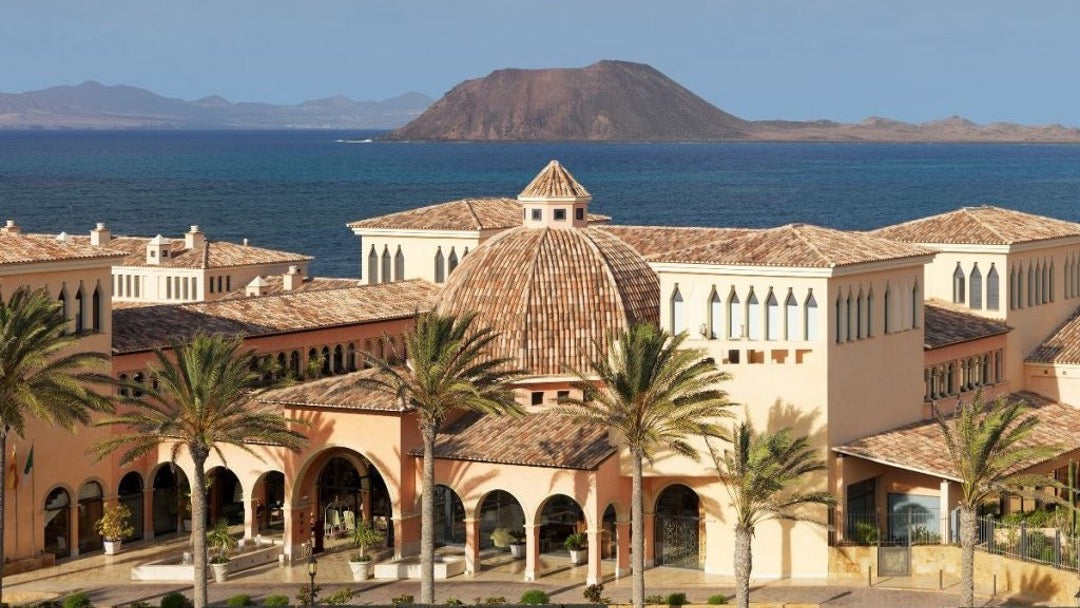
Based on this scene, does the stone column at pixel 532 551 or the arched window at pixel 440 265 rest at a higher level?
the arched window at pixel 440 265

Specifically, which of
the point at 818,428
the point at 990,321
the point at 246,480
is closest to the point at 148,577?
the point at 246,480

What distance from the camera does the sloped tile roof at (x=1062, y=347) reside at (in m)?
75.8

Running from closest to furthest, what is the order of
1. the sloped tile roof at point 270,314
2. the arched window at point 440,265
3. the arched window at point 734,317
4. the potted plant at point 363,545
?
the potted plant at point 363,545
the arched window at point 734,317
the sloped tile roof at point 270,314
the arched window at point 440,265

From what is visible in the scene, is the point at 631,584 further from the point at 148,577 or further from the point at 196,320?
the point at 196,320

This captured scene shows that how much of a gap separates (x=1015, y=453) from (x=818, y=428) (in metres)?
7.37

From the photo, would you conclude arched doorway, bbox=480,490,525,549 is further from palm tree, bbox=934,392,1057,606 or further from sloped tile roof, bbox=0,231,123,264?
palm tree, bbox=934,392,1057,606

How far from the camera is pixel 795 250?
63.4 metres

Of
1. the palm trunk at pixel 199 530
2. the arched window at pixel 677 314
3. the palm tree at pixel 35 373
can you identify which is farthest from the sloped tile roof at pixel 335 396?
the arched window at pixel 677 314

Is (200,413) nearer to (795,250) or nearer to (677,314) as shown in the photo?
(677,314)

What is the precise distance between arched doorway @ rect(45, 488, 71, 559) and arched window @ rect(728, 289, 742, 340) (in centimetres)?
2000

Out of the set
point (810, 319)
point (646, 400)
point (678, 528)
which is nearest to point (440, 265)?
point (678, 528)

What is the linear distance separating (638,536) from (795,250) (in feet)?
36.2

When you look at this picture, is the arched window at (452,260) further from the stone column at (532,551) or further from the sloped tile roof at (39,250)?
the stone column at (532,551)

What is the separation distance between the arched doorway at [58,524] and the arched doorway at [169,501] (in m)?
3.71
